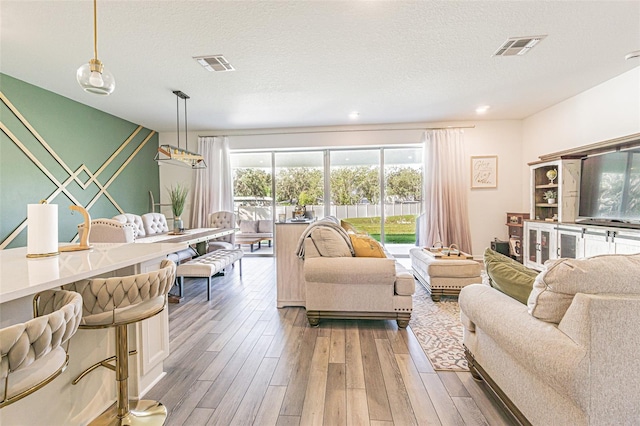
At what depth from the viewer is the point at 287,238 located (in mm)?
3287

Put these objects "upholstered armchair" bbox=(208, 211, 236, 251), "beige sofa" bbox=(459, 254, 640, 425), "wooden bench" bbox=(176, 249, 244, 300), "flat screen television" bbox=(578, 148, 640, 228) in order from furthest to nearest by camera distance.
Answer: "upholstered armchair" bbox=(208, 211, 236, 251) < "wooden bench" bbox=(176, 249, 244, 300) < "flat screen television" bbox=(578, 148, 640, 228) < "beige sofa" bbox=(459, 254, 640, 425)

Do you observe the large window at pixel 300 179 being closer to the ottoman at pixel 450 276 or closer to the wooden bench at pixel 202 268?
the wooden bench at pixel 202 268

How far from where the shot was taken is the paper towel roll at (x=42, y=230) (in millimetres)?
1457

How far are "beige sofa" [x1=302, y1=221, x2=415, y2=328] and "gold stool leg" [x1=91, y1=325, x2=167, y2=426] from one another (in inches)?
56.7

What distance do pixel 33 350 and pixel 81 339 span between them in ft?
2.98

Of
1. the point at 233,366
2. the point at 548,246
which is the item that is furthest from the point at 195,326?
the point at 548,246

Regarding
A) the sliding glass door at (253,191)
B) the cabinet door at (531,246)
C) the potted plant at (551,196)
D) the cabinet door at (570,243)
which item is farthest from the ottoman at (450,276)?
the sliding glass door at (253,191)

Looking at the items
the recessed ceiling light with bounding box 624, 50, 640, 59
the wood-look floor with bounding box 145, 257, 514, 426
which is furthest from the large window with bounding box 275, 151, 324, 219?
the recessed ceiling light with bounding box 624, 50, 640, 59

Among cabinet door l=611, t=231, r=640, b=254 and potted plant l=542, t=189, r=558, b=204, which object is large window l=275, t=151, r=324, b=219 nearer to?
potted plant l=542, t=189, r=558, b=204

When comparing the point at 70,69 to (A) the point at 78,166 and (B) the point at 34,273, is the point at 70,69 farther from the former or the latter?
(B) the point at 34,273

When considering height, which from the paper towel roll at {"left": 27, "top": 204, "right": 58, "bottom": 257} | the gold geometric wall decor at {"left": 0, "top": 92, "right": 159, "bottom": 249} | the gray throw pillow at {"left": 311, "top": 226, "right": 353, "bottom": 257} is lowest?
the gray throw pillow at {"left": 311, "top": 226, "right": 353, "bottom": 257}

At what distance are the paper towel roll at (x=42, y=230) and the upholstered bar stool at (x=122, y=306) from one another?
317mm

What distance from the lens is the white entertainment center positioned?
3.34m

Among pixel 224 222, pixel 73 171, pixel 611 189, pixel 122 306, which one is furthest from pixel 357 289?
pixel 73 171
